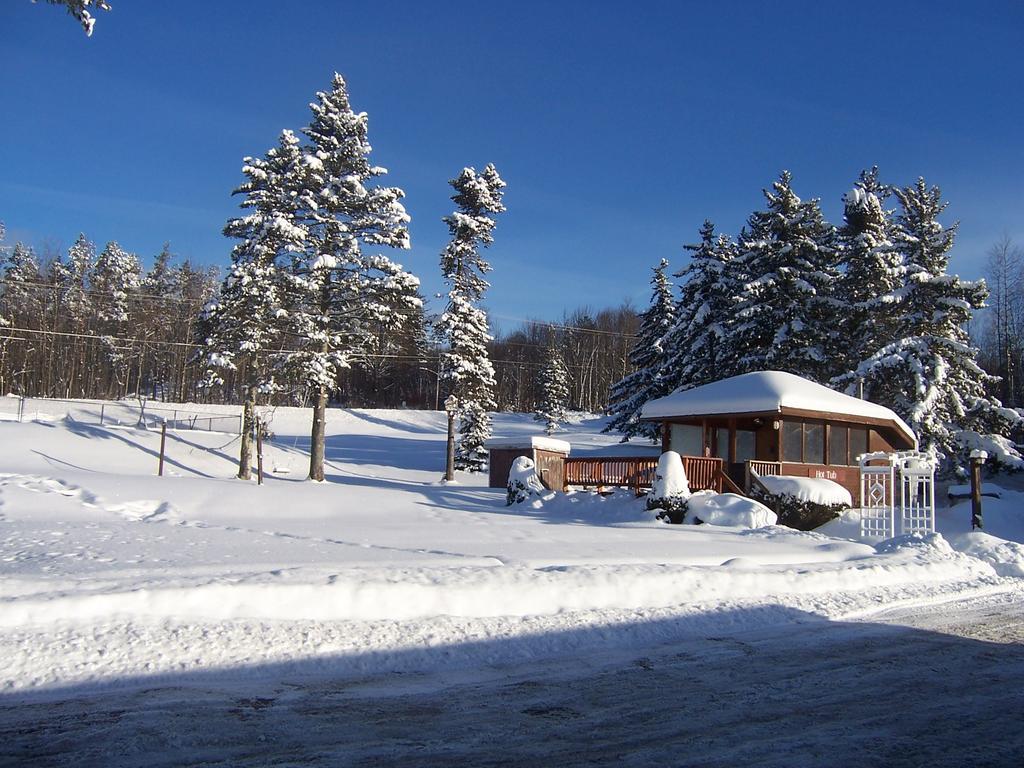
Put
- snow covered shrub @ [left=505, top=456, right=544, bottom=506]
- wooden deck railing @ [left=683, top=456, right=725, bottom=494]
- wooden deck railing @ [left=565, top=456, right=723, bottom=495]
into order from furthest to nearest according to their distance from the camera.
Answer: snow covered shrub @ [left=505, top=456, right=544, bottom=506] < wooden deck railing @ [left=565, top=456, right=723, bottom=495] < wooden deck railing @ [left=683, top=456, right=725, bottom=494]

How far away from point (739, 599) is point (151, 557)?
693cm

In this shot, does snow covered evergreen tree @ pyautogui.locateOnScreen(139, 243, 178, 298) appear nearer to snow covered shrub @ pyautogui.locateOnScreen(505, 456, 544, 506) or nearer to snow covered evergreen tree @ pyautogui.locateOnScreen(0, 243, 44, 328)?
snow covered evergreen tree @ pyautogui.locateOnScreen(0, 243, 44, 328)

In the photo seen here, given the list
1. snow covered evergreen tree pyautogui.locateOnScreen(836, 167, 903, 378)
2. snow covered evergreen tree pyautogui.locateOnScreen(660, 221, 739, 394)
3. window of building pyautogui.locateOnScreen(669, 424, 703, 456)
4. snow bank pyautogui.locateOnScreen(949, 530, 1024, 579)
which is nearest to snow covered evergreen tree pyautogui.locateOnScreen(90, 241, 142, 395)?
snow covered evergreen tree pyautogui.locateOnScreen(660, 221, 739, 394)

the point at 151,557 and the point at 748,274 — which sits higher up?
the point at 748,274

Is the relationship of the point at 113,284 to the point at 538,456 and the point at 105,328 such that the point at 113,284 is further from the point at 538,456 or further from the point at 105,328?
the point at 538,456

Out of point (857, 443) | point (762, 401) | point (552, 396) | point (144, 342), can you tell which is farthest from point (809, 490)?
point (144, 342)

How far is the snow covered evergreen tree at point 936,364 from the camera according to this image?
1034 inches

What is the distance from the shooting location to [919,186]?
1136 inches

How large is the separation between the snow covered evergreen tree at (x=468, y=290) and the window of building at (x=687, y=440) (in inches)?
451

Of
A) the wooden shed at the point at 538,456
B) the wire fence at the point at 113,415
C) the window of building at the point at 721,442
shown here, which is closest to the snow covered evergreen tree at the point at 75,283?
the wire fence at the point at 113,415

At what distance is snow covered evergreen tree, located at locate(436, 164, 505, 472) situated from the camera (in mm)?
34906

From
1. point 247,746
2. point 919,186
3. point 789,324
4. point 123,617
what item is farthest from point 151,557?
point 919,186

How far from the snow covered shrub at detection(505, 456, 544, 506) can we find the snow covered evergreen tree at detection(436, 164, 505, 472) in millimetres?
14345

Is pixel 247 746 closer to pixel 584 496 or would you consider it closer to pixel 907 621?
pixel 907 621
